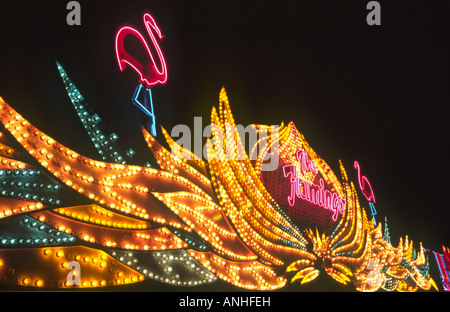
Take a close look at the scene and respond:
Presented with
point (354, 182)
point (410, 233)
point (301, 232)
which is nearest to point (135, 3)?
point (301, 232)

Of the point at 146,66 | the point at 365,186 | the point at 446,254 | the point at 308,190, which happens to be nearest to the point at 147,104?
the point at 146,66

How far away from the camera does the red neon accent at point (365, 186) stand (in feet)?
26.6

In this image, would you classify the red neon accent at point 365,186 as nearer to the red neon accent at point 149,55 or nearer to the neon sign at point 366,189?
the neon sign at point 366,189

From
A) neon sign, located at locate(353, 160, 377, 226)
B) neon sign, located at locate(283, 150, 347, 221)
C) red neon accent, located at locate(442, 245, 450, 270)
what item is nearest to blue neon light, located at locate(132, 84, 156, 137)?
neon sign, located at locate(283, 150, 347, 221)

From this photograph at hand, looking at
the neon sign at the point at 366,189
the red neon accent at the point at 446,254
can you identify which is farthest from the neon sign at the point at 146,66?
the red neon accent at the point at 446,254

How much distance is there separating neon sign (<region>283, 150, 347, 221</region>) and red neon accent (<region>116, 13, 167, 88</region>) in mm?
2666

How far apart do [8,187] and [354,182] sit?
22.3 ft

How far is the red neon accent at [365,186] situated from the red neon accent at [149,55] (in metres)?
5.53

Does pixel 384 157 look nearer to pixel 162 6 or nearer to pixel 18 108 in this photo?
pixel 162 6

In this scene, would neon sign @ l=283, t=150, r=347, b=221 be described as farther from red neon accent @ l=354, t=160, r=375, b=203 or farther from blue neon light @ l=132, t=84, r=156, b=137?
blue neon light @ l=132, t=84, r=156, b=137

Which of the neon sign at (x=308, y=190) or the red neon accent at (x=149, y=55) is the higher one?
A: the red neon accent at (x=149, y=55)

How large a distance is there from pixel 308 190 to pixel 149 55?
3.56m

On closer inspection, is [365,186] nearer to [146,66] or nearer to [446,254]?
[446,254]

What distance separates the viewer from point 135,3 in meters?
4.46
